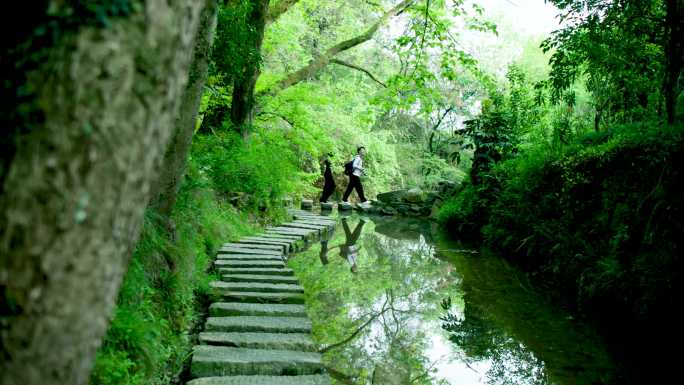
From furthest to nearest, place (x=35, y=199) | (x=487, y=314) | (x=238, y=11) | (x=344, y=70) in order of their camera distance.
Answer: (x=344, y=70)
(x=238, y=11)
(x=487, y=314)
(x=35, y=199)

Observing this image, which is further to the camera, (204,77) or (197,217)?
(197,217)

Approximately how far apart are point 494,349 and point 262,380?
215cm

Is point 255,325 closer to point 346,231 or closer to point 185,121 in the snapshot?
point 185,121

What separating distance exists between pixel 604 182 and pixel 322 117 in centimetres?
1076

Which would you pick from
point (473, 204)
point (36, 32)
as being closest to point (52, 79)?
point (36, 32)

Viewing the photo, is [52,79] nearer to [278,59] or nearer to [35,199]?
[35,199]

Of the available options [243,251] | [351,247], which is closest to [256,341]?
[243,251]

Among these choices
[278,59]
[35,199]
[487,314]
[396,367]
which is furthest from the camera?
[278,59]

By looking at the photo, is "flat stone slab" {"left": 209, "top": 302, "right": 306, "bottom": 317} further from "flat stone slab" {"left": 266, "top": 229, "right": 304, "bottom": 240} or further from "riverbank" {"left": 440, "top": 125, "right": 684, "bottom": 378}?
"flat stone slab" {"left": 266, "top": 229, "right": 304, "bottom": 240}

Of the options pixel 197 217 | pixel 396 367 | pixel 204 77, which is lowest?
pixel 396 367

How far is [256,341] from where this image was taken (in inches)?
127

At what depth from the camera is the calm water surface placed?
11.8 feet

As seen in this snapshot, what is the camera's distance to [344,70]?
20.3 metres

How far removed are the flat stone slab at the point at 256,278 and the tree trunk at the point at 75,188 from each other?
3802mm
